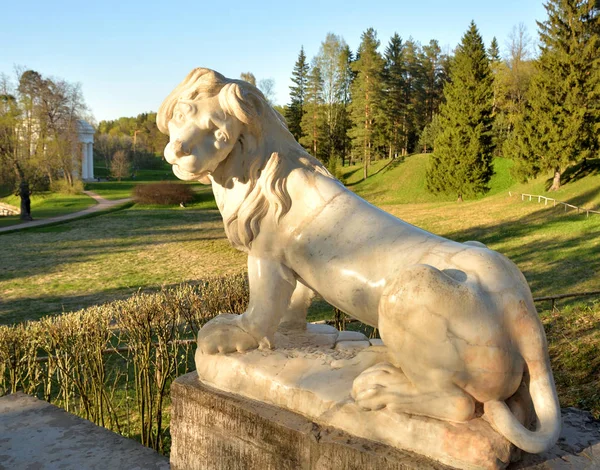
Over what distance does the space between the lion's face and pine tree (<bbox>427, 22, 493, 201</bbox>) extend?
24415mm

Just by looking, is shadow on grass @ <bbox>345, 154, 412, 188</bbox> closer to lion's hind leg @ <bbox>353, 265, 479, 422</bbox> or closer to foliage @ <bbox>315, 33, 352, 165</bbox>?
foliage @ <bbox>315, 33, 352, 165</bbox>

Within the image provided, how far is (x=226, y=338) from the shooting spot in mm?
2436

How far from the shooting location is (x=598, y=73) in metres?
20.7

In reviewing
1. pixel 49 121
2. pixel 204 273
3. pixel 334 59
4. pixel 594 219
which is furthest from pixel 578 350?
pixel 334 59

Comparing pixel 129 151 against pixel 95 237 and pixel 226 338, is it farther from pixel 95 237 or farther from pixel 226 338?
pixel 226 338

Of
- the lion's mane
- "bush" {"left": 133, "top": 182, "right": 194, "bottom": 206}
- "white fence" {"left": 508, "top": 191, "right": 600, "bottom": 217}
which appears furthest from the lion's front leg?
"bush" {"left": 133, "top": 182, "right": 194, "bottom": 206}

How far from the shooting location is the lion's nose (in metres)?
2.24

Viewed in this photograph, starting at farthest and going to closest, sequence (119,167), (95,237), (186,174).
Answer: (119,167) < (95,237) < (186,174)

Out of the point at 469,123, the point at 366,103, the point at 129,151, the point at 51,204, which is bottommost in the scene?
the point at 51,204

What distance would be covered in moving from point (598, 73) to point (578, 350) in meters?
19.6

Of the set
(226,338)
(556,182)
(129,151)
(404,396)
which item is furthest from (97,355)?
(129,151)

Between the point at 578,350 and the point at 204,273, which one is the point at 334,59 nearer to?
the point at 204,273

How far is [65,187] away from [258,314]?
98.0 feet

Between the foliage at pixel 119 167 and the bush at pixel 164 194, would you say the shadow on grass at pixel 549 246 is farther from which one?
the foliage at pixel 119 167
